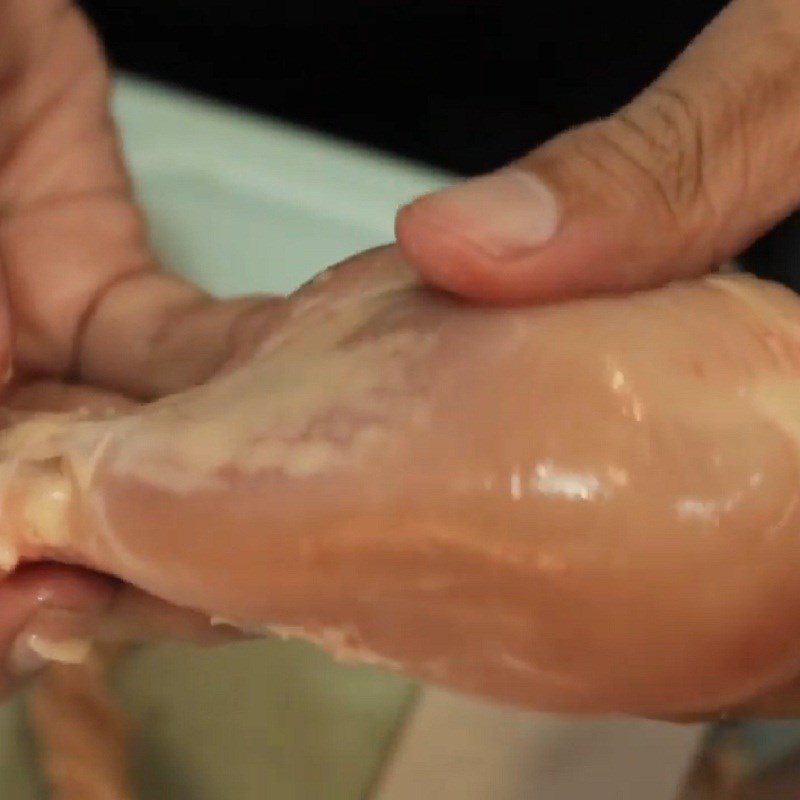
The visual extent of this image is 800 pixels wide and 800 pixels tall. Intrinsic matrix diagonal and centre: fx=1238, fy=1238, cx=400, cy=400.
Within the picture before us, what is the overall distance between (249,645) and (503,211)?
29cm

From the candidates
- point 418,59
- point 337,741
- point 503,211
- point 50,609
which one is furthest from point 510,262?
point 418,59

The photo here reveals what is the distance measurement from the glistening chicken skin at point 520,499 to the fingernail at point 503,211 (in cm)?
2

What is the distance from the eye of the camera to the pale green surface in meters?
0.62

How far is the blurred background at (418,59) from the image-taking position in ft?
2.68

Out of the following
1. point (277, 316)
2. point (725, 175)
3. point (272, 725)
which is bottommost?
point (272, 725)

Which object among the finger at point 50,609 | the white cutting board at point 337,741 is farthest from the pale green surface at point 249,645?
the finger at point 50,609

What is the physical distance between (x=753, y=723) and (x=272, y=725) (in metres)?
0.24

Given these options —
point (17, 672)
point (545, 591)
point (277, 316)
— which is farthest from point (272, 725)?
point (545, 591)

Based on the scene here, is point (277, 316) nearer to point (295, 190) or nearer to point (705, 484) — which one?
point (705, 484)

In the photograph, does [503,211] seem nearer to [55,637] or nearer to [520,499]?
[520,499]

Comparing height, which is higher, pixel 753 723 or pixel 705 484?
pixel 705 484

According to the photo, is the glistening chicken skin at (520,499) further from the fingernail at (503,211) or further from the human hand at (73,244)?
the human hand at (73,244)

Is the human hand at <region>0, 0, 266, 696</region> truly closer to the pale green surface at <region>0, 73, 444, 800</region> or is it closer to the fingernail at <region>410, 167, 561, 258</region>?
the pale green surface at <region>0, 73, 444, 800</region>

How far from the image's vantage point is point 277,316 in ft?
1.45
